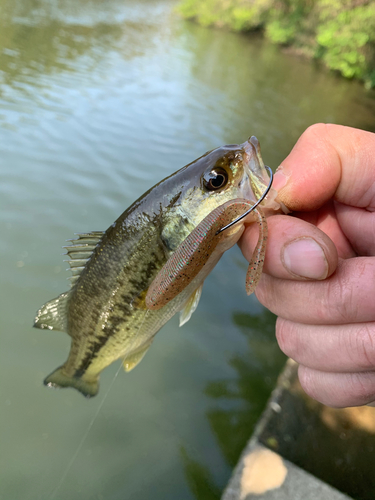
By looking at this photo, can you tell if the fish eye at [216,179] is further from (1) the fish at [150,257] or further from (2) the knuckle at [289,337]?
(2) the knuckle at [289,337]

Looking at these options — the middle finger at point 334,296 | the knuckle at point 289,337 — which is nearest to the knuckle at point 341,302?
the middle finger at point 334,296

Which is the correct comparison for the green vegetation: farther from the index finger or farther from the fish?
the fish

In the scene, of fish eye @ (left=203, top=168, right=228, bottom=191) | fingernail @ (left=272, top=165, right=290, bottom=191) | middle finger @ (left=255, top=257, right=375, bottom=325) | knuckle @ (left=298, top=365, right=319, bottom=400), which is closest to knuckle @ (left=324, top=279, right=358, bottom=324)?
middle finger @ (left=255, top=257, right=375, bottom=325)

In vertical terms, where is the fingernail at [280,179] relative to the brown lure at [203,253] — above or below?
above

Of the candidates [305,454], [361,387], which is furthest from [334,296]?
[305,454]

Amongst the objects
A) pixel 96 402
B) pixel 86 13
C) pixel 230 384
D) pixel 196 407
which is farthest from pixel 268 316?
pixel 86 13

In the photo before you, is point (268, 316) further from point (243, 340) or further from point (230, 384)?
point (230, 384)
